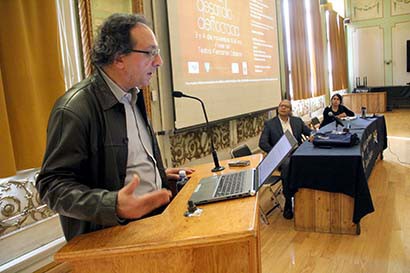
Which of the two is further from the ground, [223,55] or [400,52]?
[400,52]

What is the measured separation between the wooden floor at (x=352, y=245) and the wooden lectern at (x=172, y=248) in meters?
1.64

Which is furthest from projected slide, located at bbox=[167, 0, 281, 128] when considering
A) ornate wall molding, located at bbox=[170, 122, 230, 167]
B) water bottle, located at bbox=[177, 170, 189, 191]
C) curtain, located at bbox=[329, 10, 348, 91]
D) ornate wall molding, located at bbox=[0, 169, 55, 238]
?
curtain, located at bbox=[329, 10, 348, 91]

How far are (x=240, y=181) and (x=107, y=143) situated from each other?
503mm

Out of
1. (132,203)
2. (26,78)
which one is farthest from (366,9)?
(132,203)

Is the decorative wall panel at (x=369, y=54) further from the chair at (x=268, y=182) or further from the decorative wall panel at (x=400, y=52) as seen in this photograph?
the chair at (x=268, y=182)

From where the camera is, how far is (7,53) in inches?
71.0

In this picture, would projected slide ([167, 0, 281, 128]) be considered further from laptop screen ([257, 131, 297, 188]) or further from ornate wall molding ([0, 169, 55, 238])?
laptop screen ([257, 131, 297, 188])

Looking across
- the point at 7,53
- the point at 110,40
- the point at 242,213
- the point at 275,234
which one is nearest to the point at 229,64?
the point at 275,234

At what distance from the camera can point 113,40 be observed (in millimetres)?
1205

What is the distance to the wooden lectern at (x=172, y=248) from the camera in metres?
0.93

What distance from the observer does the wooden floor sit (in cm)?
247

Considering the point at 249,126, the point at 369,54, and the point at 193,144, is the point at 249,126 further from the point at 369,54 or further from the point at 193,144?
the point at 369,54

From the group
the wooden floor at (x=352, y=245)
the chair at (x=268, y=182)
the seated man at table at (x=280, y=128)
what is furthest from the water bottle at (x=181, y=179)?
the seated man at table at (x=280, y=128)

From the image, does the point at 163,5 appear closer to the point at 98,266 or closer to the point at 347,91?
the point at 98,266
